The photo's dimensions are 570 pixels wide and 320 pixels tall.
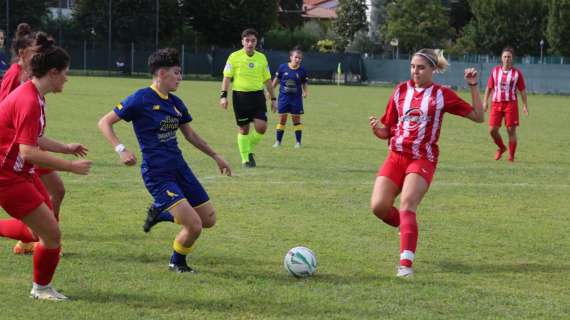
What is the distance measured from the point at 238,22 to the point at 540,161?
50136 mm

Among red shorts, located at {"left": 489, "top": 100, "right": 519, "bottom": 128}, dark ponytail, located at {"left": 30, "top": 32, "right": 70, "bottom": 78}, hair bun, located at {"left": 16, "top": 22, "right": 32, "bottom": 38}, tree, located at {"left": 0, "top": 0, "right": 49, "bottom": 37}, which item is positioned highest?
tree, located at {"left": 0, "top": 0, "right": 49, "bottom": 37}

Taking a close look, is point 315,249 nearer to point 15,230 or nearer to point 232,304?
point 232,304

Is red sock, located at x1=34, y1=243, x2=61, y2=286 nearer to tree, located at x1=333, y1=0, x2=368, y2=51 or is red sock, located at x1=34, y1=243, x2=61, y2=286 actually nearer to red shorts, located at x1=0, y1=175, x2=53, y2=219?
red shorts, located at x1=0, y1=175, x2=53, y2=219

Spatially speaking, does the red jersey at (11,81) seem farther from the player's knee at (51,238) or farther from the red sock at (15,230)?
the player's knee at (51,238)

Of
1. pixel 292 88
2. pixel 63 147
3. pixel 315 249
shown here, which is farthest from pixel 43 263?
pixel 292 88

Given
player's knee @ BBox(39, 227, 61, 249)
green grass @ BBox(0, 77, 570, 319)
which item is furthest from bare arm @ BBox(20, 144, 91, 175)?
green grass @ BBox(0, 77, 570, 319)

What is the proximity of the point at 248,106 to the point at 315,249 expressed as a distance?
21.9 feet

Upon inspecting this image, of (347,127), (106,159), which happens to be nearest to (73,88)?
(347,127)

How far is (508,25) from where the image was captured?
224 feet

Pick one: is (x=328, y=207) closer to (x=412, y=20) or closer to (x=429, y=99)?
(x=429, y=99)

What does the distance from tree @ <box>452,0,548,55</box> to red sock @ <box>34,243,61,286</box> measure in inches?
2552

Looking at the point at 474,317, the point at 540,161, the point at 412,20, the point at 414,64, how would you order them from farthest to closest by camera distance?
the point at 412,20 → the point at 540,161 → the point at 414,64 → the point at 474,317

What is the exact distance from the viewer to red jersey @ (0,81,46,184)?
216 inches

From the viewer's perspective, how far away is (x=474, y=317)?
5805mm
